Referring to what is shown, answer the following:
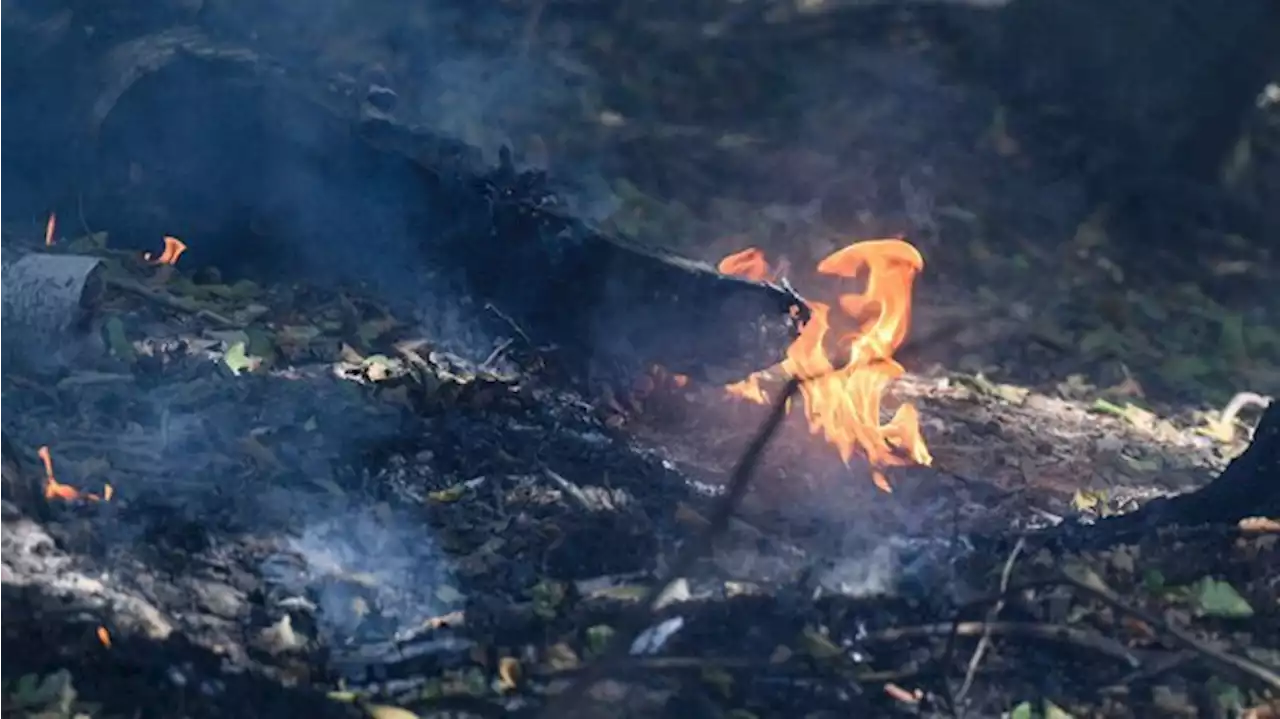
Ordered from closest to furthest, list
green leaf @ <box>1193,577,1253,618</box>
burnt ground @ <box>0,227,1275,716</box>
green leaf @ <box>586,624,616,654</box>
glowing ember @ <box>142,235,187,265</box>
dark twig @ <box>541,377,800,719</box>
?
dark twig @ <box>541,377,800,719</box>, burnt ground @ <box>0,227,1275,716</box>, green leaf @ <box>586,624,616,654</box>, green leaf @ <box>1193,577,1253,618</box>, glowing ember @ <box>142,235,187,265</box>

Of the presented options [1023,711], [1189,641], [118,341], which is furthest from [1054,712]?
[118,341]

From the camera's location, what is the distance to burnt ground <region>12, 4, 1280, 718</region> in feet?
11.6

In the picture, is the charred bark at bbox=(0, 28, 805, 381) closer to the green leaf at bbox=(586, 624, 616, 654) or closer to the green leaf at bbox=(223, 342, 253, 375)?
the green leaf at bbox=(223, 342, 253, 375)

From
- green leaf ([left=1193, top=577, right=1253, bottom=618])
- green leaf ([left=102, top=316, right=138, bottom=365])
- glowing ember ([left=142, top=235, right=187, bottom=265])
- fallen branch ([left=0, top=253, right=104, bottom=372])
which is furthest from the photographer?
glowing ember ([left=142, top=235, right=187, bottom=265])

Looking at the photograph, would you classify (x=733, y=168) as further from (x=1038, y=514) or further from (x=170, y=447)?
(x=170, y=447)

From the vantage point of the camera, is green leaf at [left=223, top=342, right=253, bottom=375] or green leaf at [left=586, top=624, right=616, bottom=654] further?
green leaf at [left=223, top=342, right=253, bottom=375]

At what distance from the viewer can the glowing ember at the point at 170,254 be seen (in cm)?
570

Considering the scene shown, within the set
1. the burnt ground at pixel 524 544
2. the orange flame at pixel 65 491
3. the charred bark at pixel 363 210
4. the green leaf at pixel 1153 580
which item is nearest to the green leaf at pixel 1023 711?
the burnt ground at pixel 524 544

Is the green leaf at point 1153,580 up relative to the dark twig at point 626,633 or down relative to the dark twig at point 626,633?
down

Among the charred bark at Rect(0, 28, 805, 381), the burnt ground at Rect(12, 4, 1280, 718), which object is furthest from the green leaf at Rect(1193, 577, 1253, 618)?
the charred bark at Rect(0, 28, 805, 381)

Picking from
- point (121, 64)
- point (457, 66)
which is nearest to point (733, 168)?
point (457, 66)

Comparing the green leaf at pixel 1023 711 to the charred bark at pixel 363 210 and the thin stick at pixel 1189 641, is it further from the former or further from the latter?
the charred bark at pixel 363 210

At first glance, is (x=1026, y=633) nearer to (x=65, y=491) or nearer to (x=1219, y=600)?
(x=1219, y=600)

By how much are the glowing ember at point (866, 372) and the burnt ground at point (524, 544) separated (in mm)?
107
